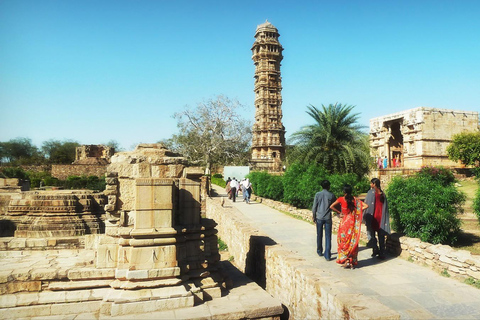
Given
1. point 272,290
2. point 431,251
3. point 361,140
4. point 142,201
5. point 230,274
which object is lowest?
point 272,290

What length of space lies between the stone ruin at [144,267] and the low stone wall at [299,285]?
0.50 metres

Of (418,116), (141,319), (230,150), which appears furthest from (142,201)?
(230,150)

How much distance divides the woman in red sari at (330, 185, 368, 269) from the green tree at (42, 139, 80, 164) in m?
57.8

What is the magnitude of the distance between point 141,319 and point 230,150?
112 feet

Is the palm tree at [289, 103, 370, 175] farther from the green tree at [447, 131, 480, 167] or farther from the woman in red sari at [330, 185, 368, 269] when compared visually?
the green tree at [447, 131, 480, 167]

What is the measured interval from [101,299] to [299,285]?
2.51 meters

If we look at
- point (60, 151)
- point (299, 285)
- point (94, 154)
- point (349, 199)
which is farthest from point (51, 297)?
point (60, 151)

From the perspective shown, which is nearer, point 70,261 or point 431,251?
point 70,261

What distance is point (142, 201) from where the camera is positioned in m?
4.16

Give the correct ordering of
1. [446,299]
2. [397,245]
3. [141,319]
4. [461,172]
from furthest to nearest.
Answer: [461,172] < [397,245] < [446,299] < [141,319]

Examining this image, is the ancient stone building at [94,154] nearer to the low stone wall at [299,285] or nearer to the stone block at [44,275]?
the low stone wall at [299,285]

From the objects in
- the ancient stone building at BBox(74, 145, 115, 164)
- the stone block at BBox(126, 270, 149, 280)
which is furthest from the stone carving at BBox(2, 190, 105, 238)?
the ancient stone building at BBox(74, 145, 115, 164)

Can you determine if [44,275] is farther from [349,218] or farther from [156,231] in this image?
[349,218]

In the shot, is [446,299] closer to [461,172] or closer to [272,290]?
[272,290]
